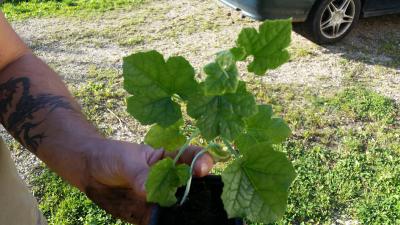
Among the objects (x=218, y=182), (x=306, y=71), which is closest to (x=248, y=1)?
(x=306, y=71)

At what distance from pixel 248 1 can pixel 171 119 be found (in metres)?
3.95

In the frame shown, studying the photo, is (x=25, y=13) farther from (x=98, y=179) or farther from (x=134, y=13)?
(x=98, y=179)

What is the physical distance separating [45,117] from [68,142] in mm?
187

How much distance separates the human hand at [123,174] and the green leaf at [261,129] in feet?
0.40

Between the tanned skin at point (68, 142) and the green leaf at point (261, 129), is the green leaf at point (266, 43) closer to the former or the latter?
the green leaf at point (261, 129)

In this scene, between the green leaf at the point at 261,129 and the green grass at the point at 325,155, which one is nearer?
the green leaf at the point at 261,129

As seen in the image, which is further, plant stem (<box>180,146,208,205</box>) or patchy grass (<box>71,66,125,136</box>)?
patchy grass (<box>71,66,125,136</box>)

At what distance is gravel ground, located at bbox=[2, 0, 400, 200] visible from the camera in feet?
14.5

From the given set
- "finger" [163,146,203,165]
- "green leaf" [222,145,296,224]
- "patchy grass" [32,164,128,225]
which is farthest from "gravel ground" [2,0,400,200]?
"green leaf" [222,145,296,224]

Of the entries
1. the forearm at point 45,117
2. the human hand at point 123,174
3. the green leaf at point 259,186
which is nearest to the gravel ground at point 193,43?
the forearm at point 45,117

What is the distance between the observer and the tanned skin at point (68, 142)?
1.28 metres

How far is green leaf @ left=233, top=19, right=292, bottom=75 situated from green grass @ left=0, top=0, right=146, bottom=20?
17.1ft

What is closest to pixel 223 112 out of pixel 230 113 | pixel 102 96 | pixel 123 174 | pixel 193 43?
pixel 230 113

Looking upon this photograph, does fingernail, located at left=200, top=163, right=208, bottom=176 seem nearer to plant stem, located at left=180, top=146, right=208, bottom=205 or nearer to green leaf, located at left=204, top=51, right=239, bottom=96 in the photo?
plant stem, located at left=180, top=146, right=208, bottom=205
